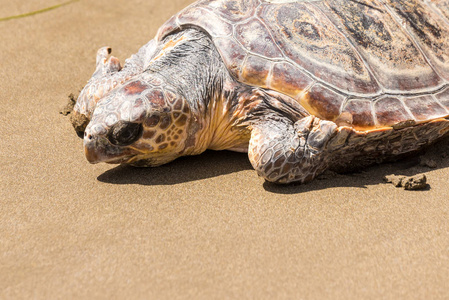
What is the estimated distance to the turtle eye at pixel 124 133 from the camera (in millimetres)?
3160

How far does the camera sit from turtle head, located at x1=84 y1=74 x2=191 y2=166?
10.4ft

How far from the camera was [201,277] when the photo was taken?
8.27ft

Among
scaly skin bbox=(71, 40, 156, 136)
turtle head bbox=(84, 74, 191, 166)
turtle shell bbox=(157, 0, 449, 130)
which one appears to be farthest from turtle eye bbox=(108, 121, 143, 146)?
turtle shell bbox=(157, 0, 449, 130)

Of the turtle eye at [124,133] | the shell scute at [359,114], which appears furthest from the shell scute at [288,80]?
the turtle eye at [124,133]

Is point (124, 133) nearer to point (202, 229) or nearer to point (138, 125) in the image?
point (138, 125)

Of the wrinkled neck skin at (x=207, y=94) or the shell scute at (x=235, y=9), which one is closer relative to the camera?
the wrinkled neck skin at (x=207, y=94)

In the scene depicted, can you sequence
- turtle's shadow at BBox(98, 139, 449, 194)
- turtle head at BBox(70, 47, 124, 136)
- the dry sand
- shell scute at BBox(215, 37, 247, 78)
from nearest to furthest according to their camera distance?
the dry sand → turtle's shadow at BBox(98, 139, 449, 194) → shell scute at BBox(215, 37, 247, 78) → turtle head at BBox(70, 47, 124, 136)

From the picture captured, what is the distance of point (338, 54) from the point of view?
347 centimetres

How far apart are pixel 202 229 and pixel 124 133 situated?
0.79 meters

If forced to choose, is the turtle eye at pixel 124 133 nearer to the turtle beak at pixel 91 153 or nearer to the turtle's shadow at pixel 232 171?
the turtle beak at pixel 91 153

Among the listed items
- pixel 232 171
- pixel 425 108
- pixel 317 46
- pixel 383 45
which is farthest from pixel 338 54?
pixel 232 171

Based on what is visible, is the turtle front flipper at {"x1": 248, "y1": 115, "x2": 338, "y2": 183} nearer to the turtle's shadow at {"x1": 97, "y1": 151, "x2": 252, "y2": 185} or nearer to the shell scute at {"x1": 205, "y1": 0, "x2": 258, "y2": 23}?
the turtle's shadow at {"x1": 97, "y1": 151, "x2": 252, "y2": 185}

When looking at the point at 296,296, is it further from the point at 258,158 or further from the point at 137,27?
the point at 137,27

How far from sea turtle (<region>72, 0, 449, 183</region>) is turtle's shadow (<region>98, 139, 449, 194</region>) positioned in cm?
7
